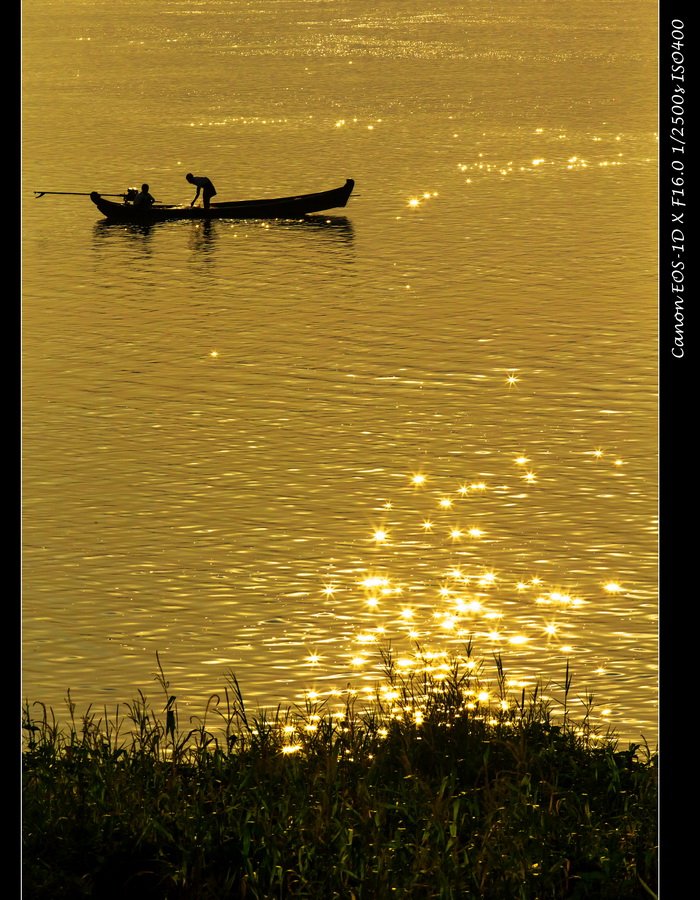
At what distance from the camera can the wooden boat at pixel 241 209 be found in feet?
137

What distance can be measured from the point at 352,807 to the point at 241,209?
32.9 metres

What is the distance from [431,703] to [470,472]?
28.6 ft

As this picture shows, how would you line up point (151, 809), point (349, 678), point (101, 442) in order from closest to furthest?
1. point (151, 809)
2. point (349, 678)
3. point (101, 442)

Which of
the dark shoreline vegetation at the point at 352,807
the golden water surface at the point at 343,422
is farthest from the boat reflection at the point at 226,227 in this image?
the dark shoreline vegetation at the point at 352,807

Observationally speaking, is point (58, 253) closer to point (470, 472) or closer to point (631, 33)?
point (470, 472)

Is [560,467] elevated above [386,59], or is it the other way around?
[386,59]

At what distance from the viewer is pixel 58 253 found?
1558 inches

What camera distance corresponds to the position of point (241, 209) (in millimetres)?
41812

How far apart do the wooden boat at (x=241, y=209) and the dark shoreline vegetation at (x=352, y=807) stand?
3072cm

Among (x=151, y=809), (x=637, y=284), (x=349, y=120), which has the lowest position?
(x=151, y=809)

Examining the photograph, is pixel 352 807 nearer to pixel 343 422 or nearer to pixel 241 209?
pixel 343 422

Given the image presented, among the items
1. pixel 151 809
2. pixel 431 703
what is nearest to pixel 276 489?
pixel 431 703

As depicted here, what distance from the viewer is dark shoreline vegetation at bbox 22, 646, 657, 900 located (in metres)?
9.21

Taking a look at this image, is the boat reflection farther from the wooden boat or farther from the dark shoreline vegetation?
the dark shoreline vegetation
